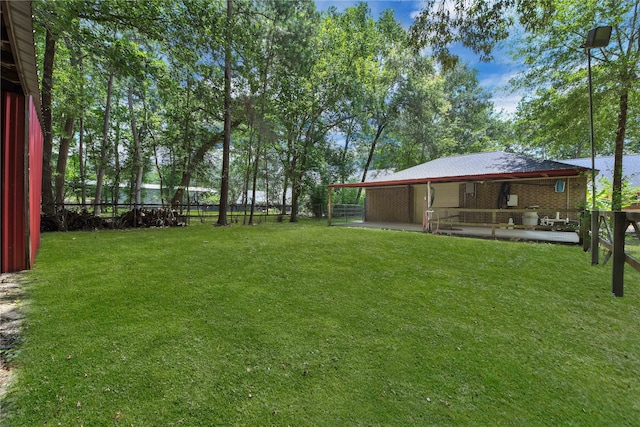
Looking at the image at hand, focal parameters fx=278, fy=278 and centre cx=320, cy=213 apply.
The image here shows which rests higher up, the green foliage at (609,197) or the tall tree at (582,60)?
the tall tree at (582,60)

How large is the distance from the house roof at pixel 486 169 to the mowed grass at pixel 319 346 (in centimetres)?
460

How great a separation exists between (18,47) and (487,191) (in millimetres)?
13917

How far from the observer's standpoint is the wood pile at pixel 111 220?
8938 mm

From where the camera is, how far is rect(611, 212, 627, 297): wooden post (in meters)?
2.90

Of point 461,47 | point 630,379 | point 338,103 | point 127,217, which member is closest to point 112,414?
point 630,379

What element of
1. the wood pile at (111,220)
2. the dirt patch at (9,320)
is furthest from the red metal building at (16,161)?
the wood pile at (111,220)

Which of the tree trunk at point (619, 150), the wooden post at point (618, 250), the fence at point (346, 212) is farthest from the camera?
the fence at point (346, 212)

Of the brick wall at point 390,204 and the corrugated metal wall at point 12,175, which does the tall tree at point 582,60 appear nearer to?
the brick wall at point 390,204

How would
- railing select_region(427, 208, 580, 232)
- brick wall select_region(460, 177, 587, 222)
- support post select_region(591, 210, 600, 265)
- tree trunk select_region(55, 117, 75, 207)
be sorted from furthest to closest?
tree trunk select_region(55, 117, 75, 207), brick wall select_region(460, 177, 587, 222), railing select_region(427, 208, 580, 232), support post select_region(591, 210, 600, 265)

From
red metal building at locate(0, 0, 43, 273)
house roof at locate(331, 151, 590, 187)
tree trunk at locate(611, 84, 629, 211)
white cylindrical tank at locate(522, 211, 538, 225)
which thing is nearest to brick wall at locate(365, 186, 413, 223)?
house roof at locate(331, 151, 590, 187)

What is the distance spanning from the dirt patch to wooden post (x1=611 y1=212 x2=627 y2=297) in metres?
5.48

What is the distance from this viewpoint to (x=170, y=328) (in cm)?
287

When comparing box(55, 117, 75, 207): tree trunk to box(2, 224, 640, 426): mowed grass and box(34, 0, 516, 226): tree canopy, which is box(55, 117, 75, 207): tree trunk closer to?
box(34, 0, 516, 226): tree canopy

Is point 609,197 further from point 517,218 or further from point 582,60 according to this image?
point 582,60
